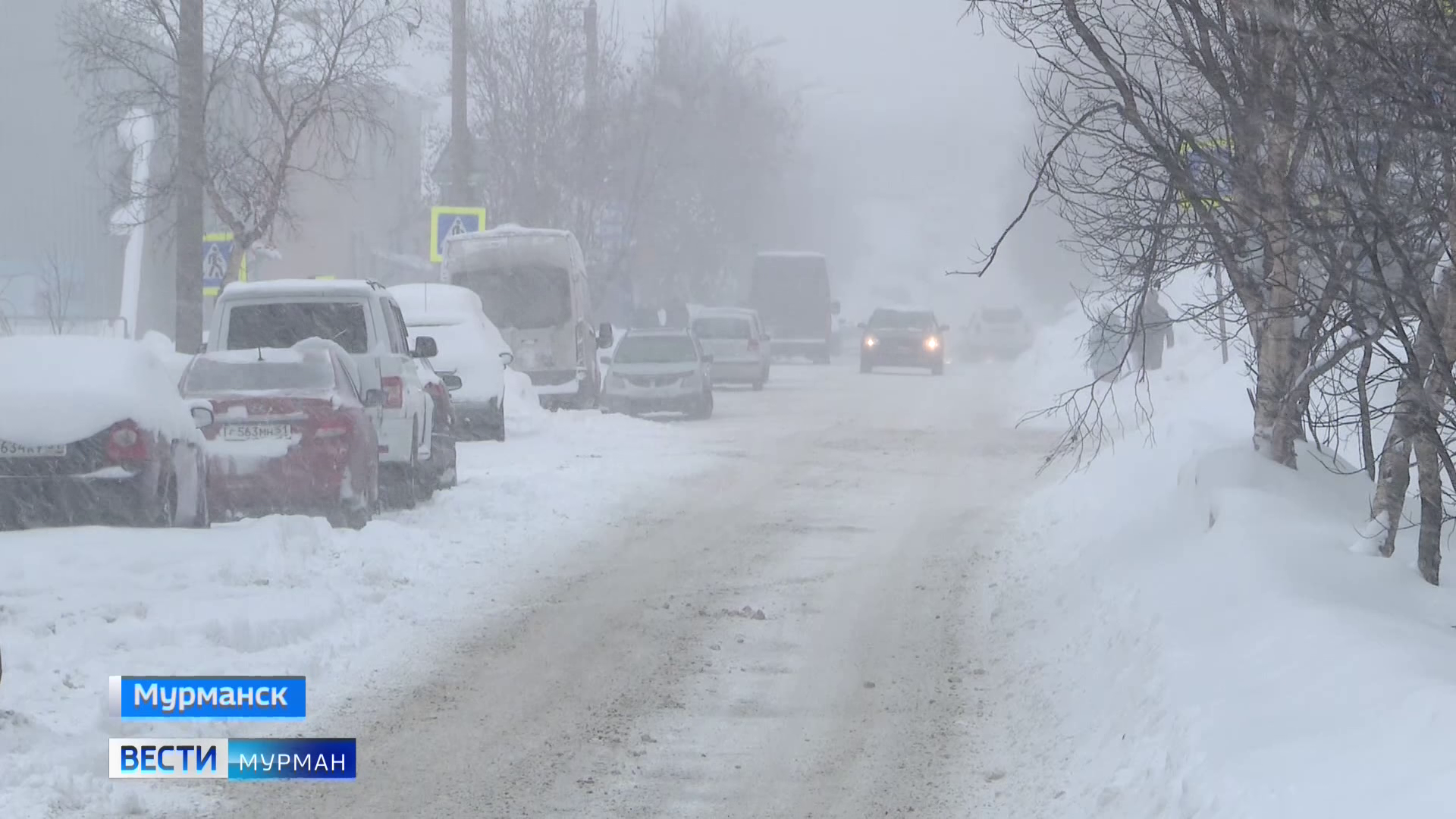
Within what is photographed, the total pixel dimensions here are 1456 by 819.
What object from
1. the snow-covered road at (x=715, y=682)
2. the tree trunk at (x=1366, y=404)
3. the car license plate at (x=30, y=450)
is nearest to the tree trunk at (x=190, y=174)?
the snow-covered road at (x=715, y=682)

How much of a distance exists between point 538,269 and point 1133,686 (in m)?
19.6

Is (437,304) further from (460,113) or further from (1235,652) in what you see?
(1235,652)

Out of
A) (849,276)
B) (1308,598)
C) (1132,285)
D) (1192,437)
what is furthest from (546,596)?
(849,276)

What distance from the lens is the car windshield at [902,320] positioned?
4362cm

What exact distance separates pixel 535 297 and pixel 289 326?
11.0 metres

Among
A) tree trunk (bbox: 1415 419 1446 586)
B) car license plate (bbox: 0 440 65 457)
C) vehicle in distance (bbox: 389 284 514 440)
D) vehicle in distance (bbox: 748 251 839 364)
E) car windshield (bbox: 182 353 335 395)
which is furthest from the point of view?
vehicle in distance (bbox: 748 251 839 364)

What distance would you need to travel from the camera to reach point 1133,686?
7020mm

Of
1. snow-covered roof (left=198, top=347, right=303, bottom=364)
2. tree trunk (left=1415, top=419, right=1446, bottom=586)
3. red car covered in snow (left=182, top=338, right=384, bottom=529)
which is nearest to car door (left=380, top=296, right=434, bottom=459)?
snow-covered roof (left=198, top=347, right=303, bottom=364)

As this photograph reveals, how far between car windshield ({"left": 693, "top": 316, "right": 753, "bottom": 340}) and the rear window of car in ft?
65.2

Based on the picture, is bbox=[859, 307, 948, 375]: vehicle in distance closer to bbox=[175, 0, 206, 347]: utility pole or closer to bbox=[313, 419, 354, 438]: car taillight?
bbox=[175, 0, 206, 347]: utility pole

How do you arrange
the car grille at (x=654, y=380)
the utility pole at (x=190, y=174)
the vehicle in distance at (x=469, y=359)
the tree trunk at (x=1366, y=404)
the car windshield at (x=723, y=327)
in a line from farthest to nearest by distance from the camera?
the car windshield at (x=723, y=327) < the car grille at (x=654, y=380) < the vehicle in distance at (x=469, y=359) < the utility pole at (x=190, y=174) < the tree trunk at (x=1366, y=404)

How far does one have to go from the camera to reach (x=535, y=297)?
84.1ft

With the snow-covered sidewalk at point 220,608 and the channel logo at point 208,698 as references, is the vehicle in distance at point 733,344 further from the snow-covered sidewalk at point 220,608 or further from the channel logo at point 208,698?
the channel logo at point 208,698

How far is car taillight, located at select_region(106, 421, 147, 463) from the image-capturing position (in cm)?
1077
